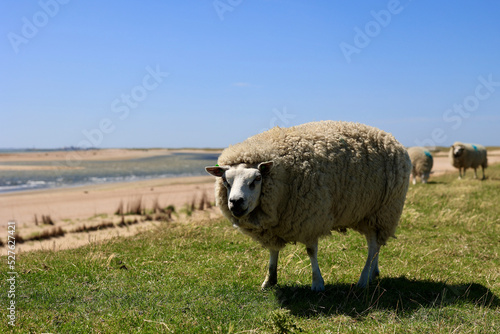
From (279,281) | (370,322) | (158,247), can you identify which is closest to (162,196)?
(158,247)

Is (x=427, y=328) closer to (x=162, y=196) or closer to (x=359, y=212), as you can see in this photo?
(x=359, y=212)

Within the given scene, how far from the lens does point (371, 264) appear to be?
6.13m

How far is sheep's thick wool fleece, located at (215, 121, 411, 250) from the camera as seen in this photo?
546cm

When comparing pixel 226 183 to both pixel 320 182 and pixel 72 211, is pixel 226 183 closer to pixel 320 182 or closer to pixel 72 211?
pixel 320 182

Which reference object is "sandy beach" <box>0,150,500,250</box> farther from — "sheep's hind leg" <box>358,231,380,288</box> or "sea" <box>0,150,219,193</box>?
"sheep's hind leg" <box>358,231,380,288</box>

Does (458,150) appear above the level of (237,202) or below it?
above

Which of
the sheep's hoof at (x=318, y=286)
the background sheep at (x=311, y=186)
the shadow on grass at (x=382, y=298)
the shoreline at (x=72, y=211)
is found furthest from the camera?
the shoreline at (x=72, y=211)

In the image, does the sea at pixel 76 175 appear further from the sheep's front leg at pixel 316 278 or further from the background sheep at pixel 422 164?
the sheep's front leg at pixel 316 278

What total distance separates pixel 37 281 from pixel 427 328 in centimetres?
554

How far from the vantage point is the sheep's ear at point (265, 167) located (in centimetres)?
524

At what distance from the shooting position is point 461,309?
4.94 metres

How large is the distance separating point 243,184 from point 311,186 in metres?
1.03

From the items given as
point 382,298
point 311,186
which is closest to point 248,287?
point 311,186

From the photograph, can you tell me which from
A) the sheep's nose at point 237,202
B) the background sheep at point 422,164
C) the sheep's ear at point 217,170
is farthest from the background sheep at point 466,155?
the sheep's nose at point 237,202
